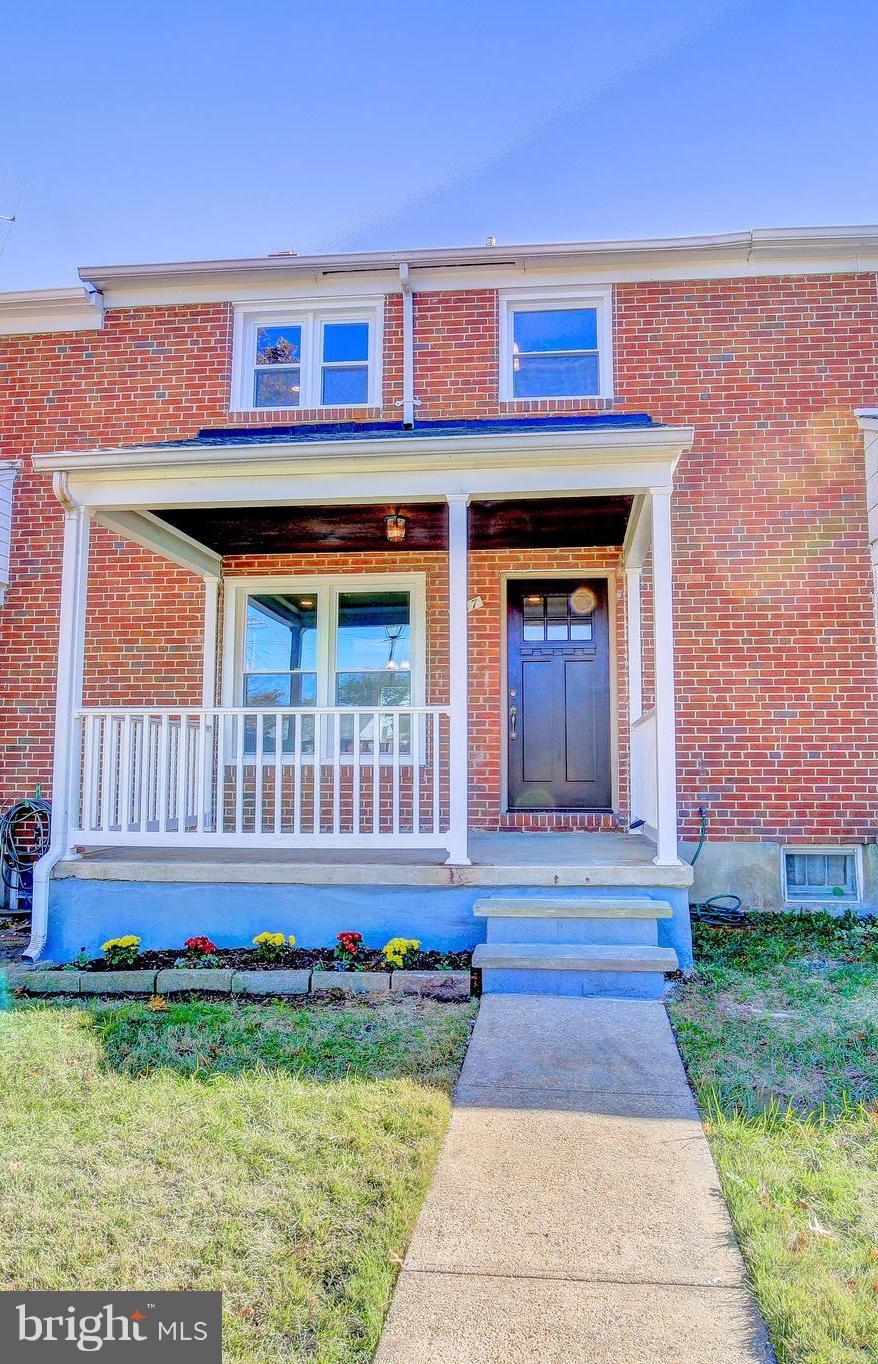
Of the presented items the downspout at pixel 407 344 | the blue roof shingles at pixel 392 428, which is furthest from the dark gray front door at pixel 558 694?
the downspout at pixel 407 344

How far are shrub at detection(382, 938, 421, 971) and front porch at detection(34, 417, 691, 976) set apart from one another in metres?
0.35

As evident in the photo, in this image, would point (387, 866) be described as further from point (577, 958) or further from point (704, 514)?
point (704, 514)

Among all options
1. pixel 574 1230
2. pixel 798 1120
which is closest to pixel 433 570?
pixel 798 1120

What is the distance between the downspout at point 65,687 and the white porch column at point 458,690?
2511 mm

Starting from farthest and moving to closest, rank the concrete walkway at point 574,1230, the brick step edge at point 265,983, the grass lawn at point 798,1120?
the brick step edge at point 265,983
the grass lawn at point 798,1120
the concrete walkway at point 574,1230

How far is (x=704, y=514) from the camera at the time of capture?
6.69 meters

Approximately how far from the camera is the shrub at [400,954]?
4.63 m

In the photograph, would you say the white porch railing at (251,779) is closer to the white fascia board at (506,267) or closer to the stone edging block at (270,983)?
the stone edging block at (270,983)

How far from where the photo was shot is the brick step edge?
4.40 meters

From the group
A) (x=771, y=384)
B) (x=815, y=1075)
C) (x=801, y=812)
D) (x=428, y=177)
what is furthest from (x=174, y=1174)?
(x=428, y=177)

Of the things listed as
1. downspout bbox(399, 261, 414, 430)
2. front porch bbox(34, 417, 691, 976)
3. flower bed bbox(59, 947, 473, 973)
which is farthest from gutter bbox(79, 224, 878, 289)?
flower bed bbox(59, 947, 473, 973)

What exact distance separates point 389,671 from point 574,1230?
5.28 m

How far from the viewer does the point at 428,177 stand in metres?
8.73

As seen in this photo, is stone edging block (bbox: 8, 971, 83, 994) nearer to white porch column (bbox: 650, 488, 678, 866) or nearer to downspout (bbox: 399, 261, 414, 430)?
white porch column (bbox: 650, 488, 678, 866)
